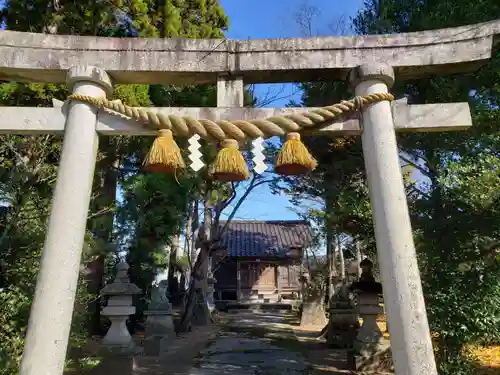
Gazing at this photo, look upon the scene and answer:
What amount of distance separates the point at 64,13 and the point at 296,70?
5931mm

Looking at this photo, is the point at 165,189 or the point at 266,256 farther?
the point at 266,256

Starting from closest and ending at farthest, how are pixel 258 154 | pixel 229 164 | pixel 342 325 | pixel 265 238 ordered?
pixel 229 164 < pixel 258 154 < pixel 342 325 < pixel 265 238

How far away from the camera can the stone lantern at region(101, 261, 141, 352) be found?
Answer: 7.73 meters

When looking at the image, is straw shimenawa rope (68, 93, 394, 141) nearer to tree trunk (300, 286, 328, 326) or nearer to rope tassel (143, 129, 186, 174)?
rope tassel (143, 129, 186, 174)

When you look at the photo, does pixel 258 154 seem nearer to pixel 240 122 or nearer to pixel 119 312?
pixel 240 122

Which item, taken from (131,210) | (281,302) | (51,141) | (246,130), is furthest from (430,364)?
(281,302)

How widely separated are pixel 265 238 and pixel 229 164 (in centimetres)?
2429

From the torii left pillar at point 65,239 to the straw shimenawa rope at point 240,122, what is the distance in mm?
196

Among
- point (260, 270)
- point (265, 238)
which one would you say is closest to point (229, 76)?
point (260, 270)

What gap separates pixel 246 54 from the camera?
3.64 metres

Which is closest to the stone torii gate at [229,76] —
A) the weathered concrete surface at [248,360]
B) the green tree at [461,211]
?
the green tree at [461,211]

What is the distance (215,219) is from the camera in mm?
15406

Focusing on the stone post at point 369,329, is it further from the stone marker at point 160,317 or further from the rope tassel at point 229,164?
the rope tassel at point 229,164

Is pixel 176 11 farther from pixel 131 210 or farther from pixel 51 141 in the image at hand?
pixel 131 210
